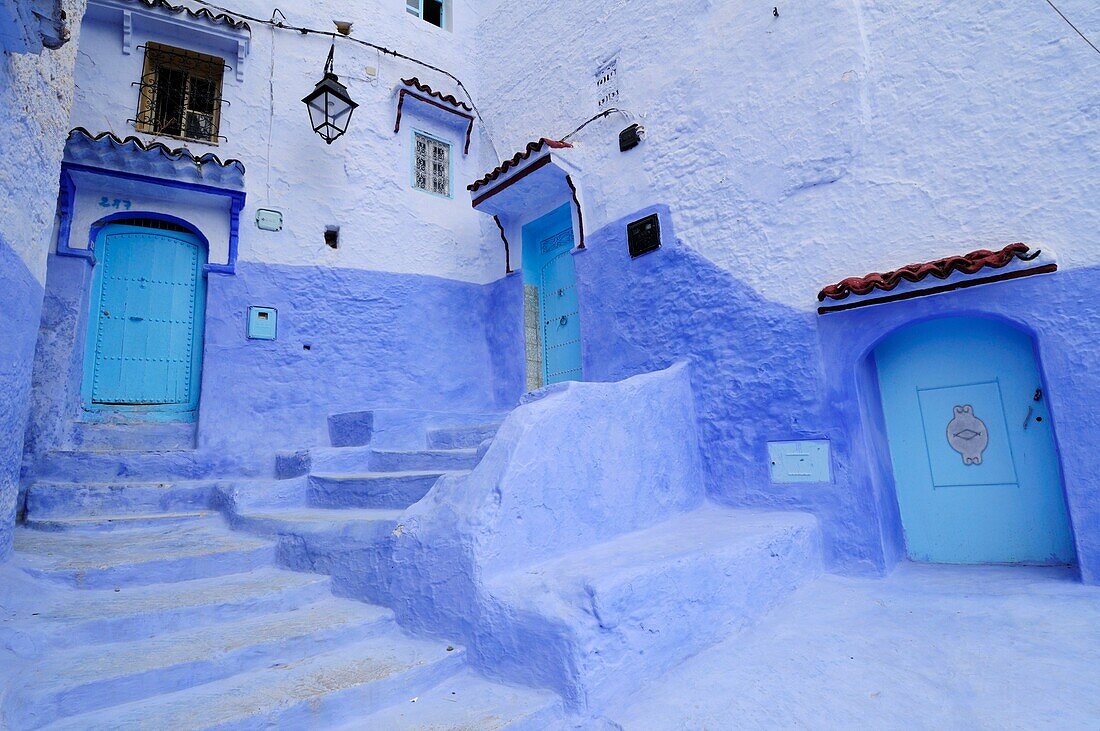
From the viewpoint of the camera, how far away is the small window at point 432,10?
869cm

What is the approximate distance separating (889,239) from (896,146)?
2.44 ft

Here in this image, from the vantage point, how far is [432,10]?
890 centimetres

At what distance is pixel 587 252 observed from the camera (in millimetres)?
6562

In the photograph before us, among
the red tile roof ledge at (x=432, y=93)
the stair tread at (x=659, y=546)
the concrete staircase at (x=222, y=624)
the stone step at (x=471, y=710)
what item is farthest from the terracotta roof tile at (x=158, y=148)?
the stone step at (x=471, y=710)

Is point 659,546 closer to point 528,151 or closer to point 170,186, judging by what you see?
point 528,151

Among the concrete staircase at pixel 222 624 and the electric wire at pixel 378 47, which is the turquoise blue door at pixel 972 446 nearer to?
the concrete staircase at pixel 222 624

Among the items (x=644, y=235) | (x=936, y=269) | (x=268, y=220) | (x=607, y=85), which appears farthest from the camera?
(x=607, y=85)

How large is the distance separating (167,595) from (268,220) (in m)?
4.67

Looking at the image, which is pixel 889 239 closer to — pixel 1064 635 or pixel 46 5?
pixel 1064 635

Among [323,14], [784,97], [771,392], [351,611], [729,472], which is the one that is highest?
[323,14]

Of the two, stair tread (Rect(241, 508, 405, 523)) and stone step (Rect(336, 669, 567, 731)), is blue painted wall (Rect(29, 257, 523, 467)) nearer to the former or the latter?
stair tread (Rect(241, 508, 405, 523))

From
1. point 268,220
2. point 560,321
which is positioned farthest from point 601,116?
point 268,220

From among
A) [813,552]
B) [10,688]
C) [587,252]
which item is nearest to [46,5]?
[10,688]

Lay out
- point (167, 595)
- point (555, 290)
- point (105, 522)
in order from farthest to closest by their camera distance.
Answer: point (555, 290)
point (105, 522)
point (167, 595)
